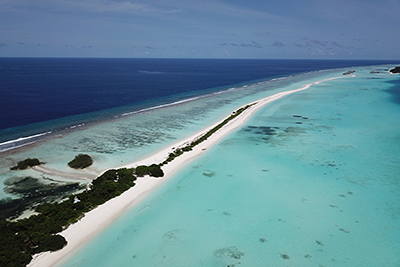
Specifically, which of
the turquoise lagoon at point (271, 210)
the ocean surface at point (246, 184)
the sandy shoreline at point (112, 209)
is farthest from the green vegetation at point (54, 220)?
the ocean surface at point (246, 184)

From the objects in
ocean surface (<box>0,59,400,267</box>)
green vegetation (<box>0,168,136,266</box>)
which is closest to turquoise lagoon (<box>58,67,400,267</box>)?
ocean surface (<box>0,59,400,267</box>)

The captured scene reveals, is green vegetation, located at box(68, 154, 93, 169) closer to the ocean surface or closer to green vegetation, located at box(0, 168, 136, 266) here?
the ocean surface

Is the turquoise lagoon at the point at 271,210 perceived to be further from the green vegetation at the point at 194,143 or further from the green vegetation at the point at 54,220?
the green vegetation at the point at 194,143

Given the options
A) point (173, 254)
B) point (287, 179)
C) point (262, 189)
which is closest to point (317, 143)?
point (287, 179)

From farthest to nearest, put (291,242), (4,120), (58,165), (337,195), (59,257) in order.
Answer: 1. (4,120)
2. (58,165)
3. (337,195)
4. (291,242)
5. (59,257)

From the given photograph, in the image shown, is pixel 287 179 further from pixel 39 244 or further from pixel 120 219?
Answer: pixel 39 244
